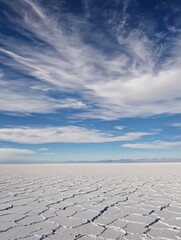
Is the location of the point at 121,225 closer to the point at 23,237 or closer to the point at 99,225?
the point at 99,225

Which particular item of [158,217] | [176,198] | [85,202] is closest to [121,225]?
[158,217]

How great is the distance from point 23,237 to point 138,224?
1134 millimetres

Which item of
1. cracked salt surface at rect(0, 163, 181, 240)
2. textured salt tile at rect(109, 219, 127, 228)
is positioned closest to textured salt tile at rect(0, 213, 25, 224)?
cracked salt surface at rect(0, 163, 181, 240)

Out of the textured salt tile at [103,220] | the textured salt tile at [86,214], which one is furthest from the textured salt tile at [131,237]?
the textured salt tile at [86,214]

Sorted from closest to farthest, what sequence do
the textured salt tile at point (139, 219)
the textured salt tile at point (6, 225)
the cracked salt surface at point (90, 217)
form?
the cracked salt surface at point (90, 217) → the textured salt tile at point (6, 225) → the textured salt tile at point (139, 219)

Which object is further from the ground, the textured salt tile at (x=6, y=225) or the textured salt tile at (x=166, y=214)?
the textured salt tile at (x=166, y=214)

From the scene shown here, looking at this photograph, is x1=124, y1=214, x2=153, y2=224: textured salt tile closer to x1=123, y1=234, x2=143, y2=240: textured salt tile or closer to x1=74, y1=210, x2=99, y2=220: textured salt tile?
x1=74, y1=210, x2=99, y2=220: textured salt tile

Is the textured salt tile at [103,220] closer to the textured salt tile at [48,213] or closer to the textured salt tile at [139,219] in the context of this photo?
the textured salt tile at [139,219]

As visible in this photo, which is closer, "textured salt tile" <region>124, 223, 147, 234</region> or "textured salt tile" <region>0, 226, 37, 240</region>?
"textured salt tile" <region>0, 226, 37, 240</region>

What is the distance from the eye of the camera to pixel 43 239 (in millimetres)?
2361

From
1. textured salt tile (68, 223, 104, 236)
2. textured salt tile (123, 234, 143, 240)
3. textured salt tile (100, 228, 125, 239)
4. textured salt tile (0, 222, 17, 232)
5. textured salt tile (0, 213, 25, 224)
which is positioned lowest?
Result: textured salt tile (123, 234, 143, 240)

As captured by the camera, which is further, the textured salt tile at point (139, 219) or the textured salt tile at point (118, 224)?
the textured salt tile at point (139, 219)

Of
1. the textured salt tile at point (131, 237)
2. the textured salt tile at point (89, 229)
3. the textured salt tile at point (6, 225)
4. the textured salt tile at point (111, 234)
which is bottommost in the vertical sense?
the textured salt tile at point (131, 237)

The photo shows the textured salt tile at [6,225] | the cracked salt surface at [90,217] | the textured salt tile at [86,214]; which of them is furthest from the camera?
the textured salt tile at [86,214]
